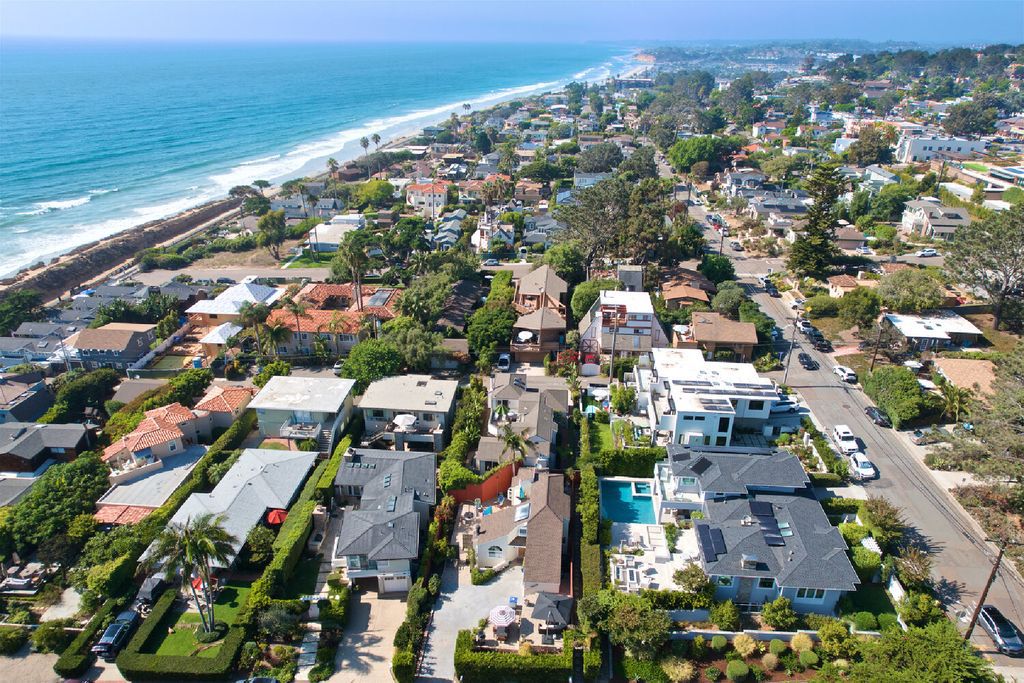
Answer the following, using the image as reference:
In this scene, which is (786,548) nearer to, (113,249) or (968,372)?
(968,372)

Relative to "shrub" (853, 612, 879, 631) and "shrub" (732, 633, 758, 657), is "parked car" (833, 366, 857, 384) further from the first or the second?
"shrub" (732, 633, 758, 657)

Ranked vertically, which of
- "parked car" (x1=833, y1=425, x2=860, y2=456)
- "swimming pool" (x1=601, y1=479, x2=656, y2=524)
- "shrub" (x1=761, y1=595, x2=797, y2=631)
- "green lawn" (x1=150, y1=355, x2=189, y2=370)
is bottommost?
"green lawn" (x1=150, y1=355, x2=189, y2=370)

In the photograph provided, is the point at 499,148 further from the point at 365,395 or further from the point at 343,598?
the point at 343,598

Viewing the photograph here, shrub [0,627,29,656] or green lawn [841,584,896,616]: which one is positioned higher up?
shrub [0,627,29,656]

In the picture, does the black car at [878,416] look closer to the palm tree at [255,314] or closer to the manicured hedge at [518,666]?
the manicured hedge at [518,666]

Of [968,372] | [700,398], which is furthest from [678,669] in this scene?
[968,372]

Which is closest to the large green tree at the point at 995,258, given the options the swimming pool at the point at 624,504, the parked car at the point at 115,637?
the swimming pool at the point at 624,504

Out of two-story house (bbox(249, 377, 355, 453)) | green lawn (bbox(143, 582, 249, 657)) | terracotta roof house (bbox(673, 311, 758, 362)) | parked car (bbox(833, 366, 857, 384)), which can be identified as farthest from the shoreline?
parked car (bbox(833, 366, 857, 384))
